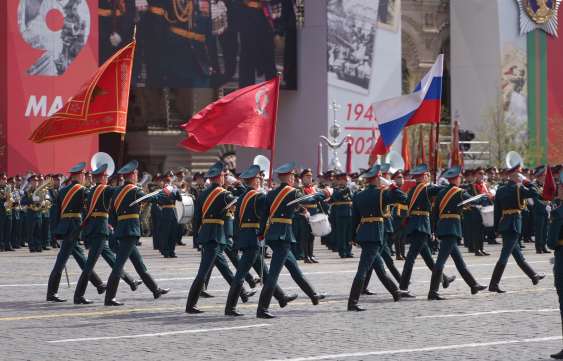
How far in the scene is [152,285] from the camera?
1156cm

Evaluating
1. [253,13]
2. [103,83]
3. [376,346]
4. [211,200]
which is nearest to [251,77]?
[253,13]

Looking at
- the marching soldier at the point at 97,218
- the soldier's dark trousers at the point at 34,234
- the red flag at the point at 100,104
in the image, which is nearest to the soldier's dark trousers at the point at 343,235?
the soldier's dark trousers at the point at 34,234

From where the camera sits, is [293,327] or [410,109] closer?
[293,327]

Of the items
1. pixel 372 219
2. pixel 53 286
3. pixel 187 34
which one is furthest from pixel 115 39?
pixel 372 219

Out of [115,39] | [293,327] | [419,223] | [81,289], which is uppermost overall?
[115,39]

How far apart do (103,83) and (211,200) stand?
301 cm

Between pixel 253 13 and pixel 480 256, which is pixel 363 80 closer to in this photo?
pixel 253 13

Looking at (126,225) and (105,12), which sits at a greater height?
(105,12)

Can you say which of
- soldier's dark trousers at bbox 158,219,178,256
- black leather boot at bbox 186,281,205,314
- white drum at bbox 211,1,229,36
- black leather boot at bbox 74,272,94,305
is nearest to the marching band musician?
black leather boot at bbox 74,272,94,305

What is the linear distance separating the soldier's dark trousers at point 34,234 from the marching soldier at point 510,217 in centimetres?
1212

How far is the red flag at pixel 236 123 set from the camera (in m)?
12.3

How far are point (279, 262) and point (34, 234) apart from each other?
40.0ft

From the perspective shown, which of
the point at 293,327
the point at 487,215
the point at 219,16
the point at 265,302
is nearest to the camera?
the point at 293,327

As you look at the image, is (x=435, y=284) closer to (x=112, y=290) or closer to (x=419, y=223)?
(x=419, y=223)
